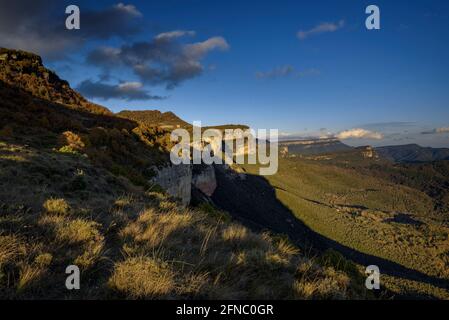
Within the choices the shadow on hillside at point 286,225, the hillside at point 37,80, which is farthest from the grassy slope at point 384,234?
the hillside at point 37,80

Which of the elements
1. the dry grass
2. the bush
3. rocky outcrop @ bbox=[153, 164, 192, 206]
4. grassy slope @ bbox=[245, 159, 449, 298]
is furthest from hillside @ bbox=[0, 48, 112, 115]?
grassy slope @ bbox=[245, 159, 449, 298]

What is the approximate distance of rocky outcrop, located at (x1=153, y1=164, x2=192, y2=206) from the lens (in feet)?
76.8

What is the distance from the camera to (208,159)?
2206 inches

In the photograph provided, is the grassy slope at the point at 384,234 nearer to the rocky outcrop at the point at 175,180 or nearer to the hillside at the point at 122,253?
the rocky outcrop at the point at 175,180

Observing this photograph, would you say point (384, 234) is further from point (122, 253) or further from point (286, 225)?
point (122, 253)

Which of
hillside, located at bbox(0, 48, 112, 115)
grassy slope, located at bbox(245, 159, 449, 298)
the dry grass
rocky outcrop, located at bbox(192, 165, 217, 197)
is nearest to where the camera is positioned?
the dry grass

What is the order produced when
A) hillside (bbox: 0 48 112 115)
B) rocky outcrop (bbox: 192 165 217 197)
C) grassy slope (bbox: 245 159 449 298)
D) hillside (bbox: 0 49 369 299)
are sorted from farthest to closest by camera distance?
grassy slope (bbox: 245 159 449 298) → rocky outcrop (bbox: 192 165 217 197) → hillside (bbox: 0 48 112 115) → hillside (bbox: 0 49 369 299)

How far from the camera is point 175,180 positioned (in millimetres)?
26312

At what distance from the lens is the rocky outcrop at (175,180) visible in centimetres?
2341

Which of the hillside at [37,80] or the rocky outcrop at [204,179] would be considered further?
the rocky outcrop at [204,179]

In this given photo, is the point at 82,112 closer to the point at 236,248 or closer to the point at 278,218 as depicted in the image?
the point at 236,248

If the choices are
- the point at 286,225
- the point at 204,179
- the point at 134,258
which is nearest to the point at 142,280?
the point at 134,258

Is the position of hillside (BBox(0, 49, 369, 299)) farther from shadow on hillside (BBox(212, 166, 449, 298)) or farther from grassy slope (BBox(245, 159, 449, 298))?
shadow on hillside (BBox(212, 166, 449, 298))
